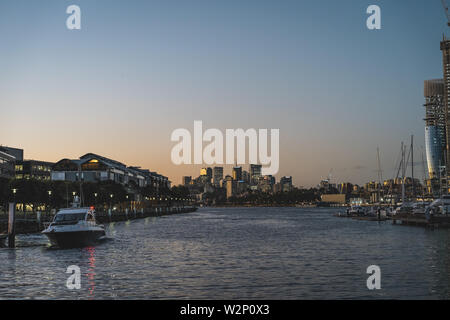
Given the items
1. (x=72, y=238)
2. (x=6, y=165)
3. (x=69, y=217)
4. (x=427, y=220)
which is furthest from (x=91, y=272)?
(x=6, y=165)

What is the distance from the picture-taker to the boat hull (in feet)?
191

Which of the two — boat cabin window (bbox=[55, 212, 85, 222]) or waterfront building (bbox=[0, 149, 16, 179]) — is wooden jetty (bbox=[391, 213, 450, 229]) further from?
waterfront building (bbox=[0, 149, 16, 179])

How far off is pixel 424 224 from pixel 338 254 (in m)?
59.4

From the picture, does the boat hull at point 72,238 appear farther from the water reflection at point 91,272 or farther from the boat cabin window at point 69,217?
the boat cabin window at point 69,217

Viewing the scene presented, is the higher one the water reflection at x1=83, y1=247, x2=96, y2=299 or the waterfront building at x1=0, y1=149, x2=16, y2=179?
the waterfront building at x1=0, y1=149, x2=16, y2=179

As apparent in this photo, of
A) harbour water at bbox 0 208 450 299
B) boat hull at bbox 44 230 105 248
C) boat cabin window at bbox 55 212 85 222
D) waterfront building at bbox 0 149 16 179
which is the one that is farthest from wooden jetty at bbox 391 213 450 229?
waterfront building at bbox 0 149 16 179

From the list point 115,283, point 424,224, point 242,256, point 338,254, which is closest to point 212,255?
point 242,256

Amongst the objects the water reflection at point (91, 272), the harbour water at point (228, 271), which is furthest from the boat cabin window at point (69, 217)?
the water reflection at point (91, 272)

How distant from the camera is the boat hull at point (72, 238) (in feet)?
191

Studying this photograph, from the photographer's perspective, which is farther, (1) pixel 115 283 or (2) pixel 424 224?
(2) pixel 424 224

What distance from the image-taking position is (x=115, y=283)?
114 ft

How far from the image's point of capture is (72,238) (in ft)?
195
